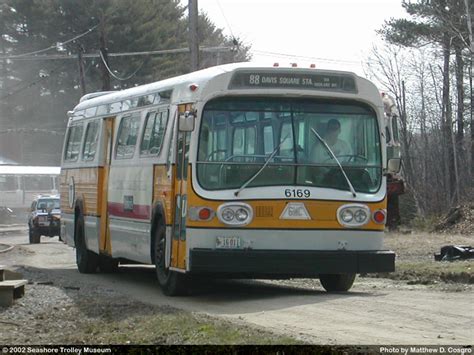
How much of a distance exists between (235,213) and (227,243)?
1.30 ft

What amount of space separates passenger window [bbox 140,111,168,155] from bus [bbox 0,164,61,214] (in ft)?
154

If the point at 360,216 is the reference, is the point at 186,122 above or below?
above

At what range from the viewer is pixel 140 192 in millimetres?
15523

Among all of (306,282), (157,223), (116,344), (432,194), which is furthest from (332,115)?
(432,194)

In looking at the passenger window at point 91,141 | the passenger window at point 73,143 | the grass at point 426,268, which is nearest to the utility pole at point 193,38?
the passenger window at point 73,143

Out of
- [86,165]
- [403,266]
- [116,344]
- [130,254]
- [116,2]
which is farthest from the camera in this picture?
[116,2]

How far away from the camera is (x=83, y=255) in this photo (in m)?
19.3

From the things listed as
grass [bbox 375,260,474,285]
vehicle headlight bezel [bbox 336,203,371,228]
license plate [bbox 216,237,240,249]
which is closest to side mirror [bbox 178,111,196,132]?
license plate [bbox 216,237,240,249]

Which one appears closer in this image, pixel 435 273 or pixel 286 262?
pixel 286 262

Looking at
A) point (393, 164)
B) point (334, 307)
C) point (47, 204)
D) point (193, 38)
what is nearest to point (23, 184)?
point (47, 204)

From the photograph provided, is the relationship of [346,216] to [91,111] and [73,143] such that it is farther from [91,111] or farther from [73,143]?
[73,143]

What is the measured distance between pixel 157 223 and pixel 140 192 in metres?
1.03

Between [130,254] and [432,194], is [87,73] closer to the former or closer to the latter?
[432,194]

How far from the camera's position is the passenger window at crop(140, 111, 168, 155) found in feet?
48.6
